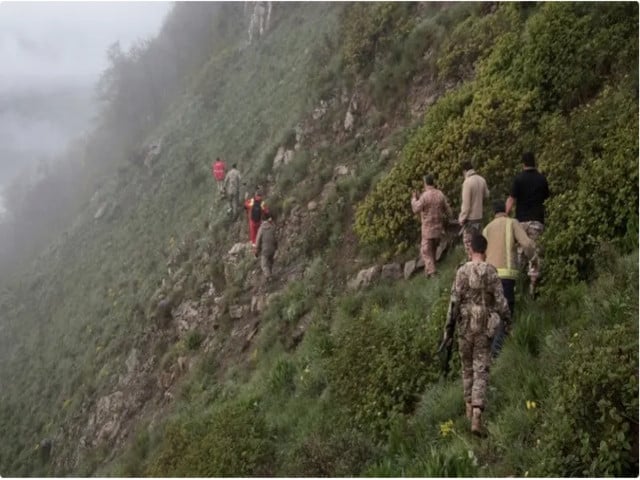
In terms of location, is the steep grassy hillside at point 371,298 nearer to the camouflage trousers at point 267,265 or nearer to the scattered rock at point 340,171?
the scattered rock at point 340,171

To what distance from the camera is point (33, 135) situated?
96312 mm

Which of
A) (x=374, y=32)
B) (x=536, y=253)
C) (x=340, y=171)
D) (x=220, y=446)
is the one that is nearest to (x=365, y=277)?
(x=220, y=446)

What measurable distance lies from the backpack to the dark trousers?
9.43 metres

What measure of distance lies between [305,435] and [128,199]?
30326 millimetres

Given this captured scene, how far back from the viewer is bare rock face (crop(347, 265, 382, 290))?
11383 mm

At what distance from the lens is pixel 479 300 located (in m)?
6.64

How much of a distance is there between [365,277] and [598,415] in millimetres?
6656

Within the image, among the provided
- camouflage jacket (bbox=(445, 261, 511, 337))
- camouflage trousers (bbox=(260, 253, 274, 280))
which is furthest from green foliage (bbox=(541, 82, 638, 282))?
camouflage trousers (bbox=(260, 253, 274, 280))

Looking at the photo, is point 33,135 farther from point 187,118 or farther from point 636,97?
point 636,97

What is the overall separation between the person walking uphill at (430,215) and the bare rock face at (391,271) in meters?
0.86

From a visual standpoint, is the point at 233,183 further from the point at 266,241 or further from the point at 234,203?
the point at 266,241

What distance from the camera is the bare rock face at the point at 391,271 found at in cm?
1107

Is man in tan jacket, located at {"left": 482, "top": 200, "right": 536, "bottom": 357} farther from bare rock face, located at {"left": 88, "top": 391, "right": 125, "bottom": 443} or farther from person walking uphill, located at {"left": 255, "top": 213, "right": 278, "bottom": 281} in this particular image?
bare rock face, located at {"left": 88, "top": 391, "right": 125, "bottom": 443}

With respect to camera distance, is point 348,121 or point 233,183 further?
point 233,183
